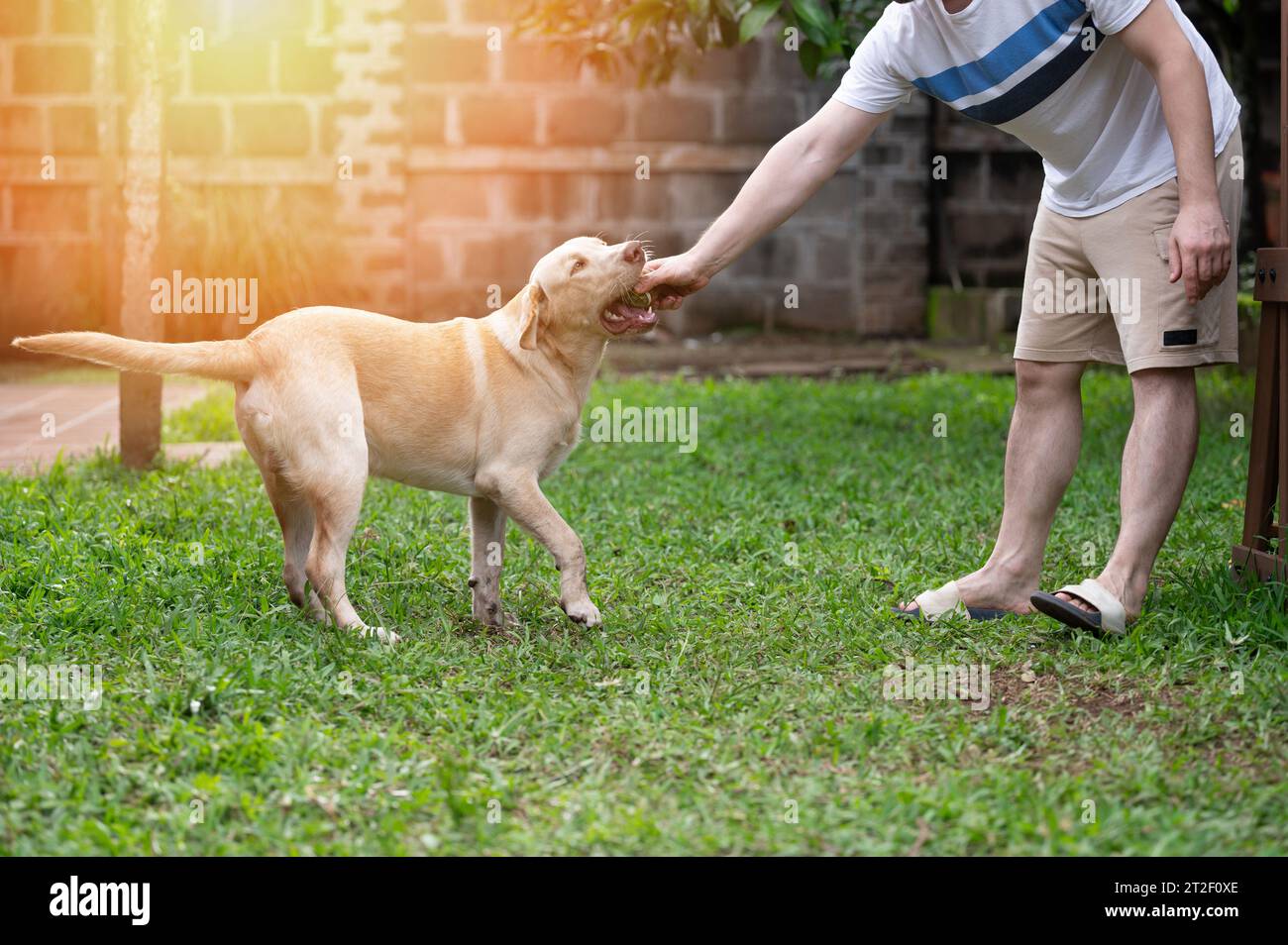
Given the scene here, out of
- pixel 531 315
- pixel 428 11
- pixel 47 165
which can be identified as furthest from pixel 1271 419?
pixel 47 165

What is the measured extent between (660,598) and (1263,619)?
178cm

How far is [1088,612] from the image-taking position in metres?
3.79

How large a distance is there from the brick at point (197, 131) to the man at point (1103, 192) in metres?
8.10

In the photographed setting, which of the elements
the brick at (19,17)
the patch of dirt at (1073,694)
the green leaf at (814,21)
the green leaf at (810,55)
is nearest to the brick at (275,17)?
the brick at (19,17)

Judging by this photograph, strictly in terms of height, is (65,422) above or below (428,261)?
below

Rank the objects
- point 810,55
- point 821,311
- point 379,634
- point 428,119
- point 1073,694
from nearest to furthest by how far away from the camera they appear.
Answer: point 1073,694, point 379,634, point 810,55, point 428,119, point 821,311

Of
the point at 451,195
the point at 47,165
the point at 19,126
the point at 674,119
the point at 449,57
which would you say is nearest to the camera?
the point at 47,165

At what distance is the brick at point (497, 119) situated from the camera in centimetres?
1154

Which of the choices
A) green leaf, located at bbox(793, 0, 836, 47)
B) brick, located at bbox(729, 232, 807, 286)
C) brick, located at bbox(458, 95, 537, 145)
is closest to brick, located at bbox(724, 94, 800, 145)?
brick, located at bbox(729, 232, 807, 286)

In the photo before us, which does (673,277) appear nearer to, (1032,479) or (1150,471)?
(1032,479)

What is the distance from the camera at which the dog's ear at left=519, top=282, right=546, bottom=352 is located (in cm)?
406

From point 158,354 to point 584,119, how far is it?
8.30 meters

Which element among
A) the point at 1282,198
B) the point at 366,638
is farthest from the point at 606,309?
the point at 1282,198

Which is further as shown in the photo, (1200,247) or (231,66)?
(231,66)
